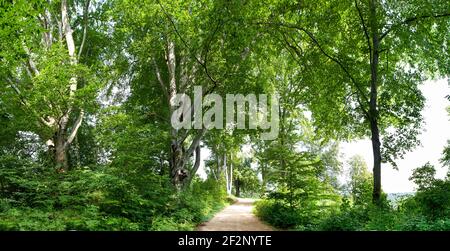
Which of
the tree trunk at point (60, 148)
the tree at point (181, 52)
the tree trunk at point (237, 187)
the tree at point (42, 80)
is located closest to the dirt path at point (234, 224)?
the tree at point (181, 52)

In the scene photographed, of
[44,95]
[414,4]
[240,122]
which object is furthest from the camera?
[240,122]

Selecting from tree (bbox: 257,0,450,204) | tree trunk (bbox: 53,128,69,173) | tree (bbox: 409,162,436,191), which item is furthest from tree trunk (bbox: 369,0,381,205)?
tree trunk (bbox: 53,128,69,173)

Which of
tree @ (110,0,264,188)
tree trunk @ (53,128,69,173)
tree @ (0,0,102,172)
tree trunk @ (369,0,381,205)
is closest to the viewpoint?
tree @ (0,0,102,172)

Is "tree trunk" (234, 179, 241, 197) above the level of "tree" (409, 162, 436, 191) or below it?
below

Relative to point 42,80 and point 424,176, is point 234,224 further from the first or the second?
point 42,80

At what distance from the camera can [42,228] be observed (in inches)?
304

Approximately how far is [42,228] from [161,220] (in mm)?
3949

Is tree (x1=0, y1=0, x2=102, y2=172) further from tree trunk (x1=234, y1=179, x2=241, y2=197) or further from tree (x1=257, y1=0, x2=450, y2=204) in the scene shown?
tree trunk (x1=234, y1=179, x2=241, y2=197)

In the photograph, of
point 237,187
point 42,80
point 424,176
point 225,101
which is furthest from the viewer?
point 237,187

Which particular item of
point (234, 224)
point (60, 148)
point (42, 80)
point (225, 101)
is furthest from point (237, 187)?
point (42, 80)

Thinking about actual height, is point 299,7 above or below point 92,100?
above

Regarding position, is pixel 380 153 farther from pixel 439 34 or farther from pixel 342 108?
pixel 439 34

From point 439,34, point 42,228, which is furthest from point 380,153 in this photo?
point 42,228
